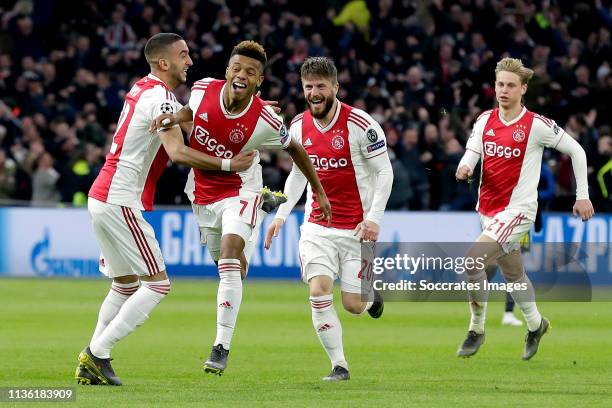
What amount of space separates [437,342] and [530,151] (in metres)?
2.54

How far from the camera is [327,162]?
36.5 feet

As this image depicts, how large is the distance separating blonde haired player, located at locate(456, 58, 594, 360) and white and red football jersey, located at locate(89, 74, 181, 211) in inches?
131

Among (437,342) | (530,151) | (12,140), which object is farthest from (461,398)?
(12,140)

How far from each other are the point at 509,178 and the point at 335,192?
6.49 feet

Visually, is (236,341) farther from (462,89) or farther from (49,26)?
(49,26)

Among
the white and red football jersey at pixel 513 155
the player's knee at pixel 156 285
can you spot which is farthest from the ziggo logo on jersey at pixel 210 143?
the white and red football jersey at pixel 513 155

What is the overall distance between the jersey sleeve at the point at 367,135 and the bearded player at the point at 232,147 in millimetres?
597

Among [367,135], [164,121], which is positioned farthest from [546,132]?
[164,121]

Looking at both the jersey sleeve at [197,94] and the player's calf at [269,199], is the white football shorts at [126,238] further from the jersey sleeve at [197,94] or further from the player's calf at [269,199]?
the player's calf at [269,199]

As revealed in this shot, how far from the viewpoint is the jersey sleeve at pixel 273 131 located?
34.1 feet

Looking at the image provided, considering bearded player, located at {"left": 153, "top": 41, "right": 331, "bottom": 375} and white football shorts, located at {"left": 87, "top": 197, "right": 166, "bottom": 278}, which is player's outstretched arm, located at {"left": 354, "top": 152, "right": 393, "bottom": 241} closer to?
bearded player, located at {"left": 153, "top": 41, "right": 331, "bottom": 375}

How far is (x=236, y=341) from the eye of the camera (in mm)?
13977

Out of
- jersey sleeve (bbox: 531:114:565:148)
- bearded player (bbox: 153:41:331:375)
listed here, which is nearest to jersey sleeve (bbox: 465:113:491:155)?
jersey sleeve (bbox: 531:114:565:148)

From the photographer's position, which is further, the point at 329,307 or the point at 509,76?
the point at 509,76
